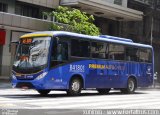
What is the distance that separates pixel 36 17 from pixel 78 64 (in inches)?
Answer: 770

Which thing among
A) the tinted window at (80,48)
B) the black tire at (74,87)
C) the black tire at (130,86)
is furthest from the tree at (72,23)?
the black tire at (74,87)

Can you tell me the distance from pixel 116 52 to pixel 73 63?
421 cm

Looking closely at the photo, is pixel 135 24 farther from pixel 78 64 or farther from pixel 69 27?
pixel 78 64

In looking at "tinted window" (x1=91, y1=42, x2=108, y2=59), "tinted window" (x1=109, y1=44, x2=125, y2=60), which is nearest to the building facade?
"tinted window" (x1=109, y1=44, x2=125, y2=60)

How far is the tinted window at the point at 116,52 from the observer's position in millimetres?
22938

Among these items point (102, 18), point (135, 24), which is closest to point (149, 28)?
point (135, 24)

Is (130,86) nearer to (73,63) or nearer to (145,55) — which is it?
(145,55)

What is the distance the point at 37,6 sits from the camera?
125 ft

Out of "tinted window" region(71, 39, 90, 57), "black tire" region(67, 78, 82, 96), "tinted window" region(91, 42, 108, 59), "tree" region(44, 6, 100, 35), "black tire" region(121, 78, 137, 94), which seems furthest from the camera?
"tree" region(44, 6, 100, 35)

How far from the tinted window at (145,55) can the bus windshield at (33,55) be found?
847 cm

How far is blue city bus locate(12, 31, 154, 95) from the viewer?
738 inches

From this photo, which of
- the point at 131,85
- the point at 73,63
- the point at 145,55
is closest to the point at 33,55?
the point at 73,63

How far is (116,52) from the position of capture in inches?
923

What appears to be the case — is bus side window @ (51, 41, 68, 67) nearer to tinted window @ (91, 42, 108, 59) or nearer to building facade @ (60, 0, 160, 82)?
tinted window @ (91, 42, 108, 59)
